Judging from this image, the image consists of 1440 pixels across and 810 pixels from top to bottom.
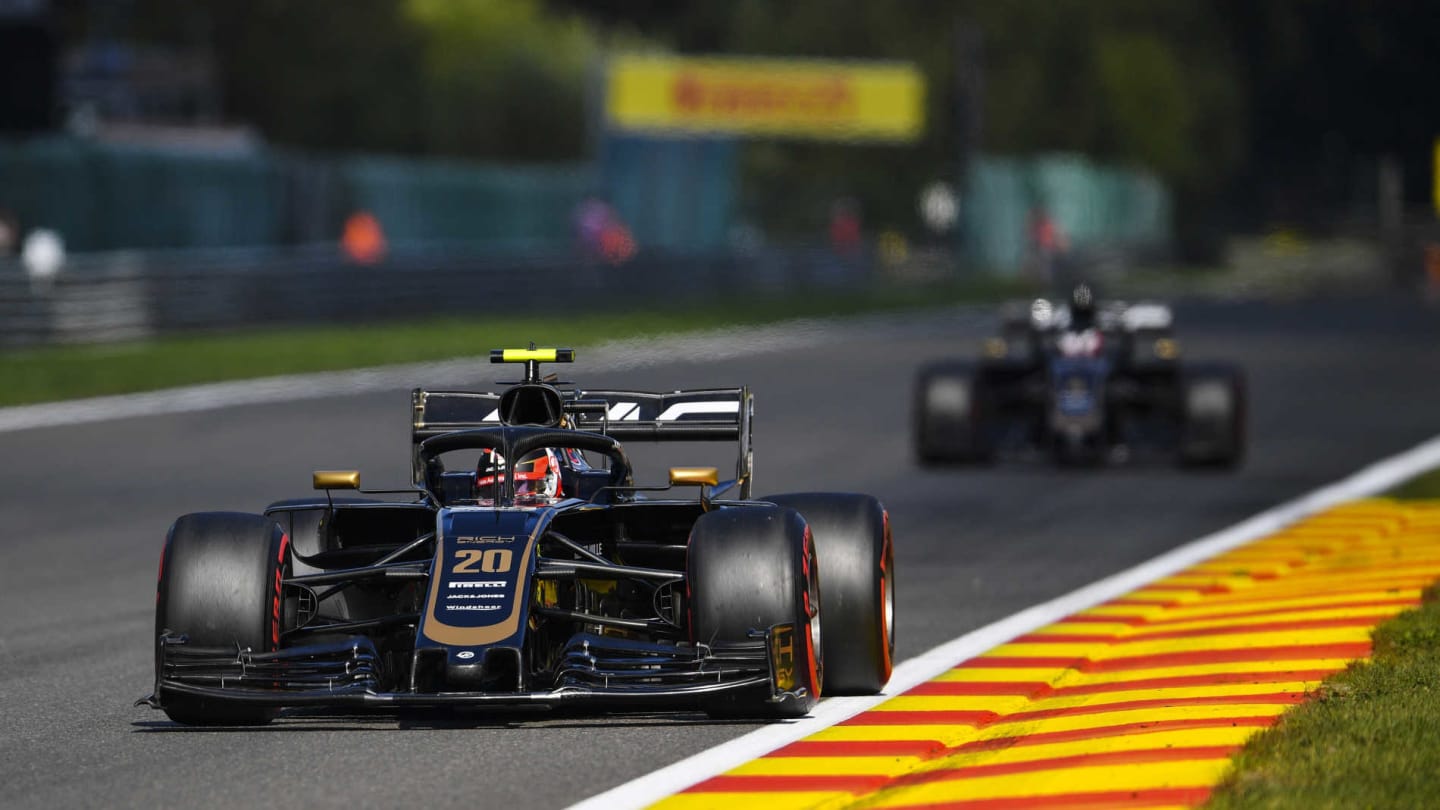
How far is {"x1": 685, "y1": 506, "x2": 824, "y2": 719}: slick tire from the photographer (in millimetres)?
8633

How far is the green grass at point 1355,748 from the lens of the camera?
7051mm

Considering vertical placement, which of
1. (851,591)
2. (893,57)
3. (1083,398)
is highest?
(893,57)

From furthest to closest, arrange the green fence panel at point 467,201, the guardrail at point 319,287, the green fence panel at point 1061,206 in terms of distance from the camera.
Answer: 1. the green fence panel at point 1061,206
2. the green fence panel at point 467,201
3. the guardrail at point 319,287

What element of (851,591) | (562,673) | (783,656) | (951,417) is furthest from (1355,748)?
A: (951,417)

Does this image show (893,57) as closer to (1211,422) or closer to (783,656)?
(1211,422)

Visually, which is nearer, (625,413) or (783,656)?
(783,656)

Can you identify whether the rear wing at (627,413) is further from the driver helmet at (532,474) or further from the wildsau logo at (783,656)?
the wildsau logo at (783,656)

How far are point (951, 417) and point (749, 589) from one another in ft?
37.4

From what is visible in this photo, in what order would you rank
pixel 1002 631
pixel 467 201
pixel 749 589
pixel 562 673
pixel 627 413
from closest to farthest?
1. pixel 562 673
2. pixel 749 589
3. pixel 627 413
4. pixel 1002 631
5. pixel 467 201

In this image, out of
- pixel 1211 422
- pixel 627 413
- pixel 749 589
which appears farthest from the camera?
pixel 1211 422

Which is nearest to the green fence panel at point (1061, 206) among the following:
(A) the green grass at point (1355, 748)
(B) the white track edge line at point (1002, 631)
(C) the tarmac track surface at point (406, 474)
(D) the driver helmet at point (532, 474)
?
(C) the tarmac track surface at point (406, 474)

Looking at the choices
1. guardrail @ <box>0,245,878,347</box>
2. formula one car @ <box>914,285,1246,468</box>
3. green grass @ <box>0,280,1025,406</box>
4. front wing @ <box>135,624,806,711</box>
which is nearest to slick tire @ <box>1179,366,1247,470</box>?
formula one car @ <box>914,285,1246,468</box>

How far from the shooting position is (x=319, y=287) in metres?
36.3

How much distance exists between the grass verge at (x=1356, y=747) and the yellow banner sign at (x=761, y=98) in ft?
147
